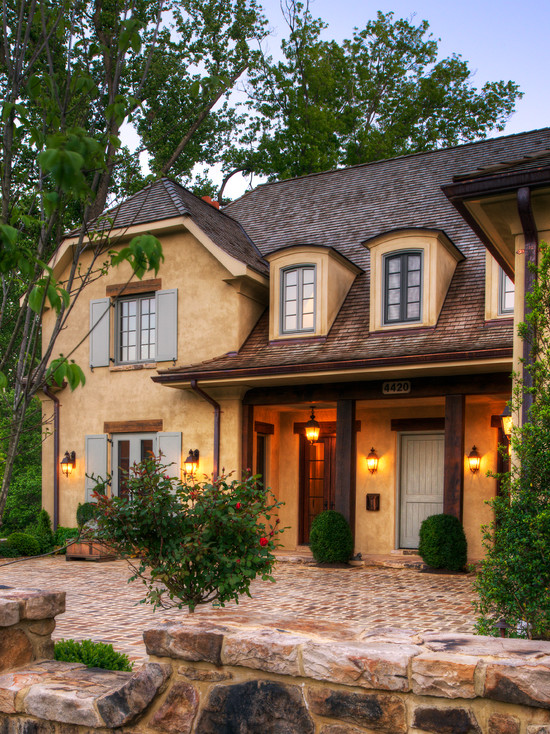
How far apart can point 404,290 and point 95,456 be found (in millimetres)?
7380

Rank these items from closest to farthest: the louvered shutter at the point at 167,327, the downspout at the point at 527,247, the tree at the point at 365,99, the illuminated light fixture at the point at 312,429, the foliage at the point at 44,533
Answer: the downspout at the point at 527,247, the illuminated light fixture at the point at 312,429, the louvered shutter at the point at 167,327, the foliage at the point at 44,533, the tree at the point at 365,99

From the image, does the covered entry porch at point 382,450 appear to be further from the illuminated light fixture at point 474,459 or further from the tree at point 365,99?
the tree at point 365,99

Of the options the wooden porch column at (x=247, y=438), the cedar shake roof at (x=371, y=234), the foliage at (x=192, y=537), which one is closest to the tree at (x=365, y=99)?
the cedar shake roof at (x=371, y=234)

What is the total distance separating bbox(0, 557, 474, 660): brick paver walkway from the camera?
7.66 m

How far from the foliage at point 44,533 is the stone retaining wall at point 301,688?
478 inches

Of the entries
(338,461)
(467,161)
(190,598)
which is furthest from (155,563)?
(467,161)

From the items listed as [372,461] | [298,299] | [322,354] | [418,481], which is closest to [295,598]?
[322,354]

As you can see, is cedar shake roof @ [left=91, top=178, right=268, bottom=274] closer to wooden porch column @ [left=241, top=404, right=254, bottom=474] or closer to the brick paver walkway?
wooden porch column @ [left=241, top=404, right=254, bottom=474]

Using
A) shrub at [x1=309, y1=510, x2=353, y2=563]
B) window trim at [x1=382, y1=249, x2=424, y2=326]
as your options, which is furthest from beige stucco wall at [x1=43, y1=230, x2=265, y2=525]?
window trim at [x1=382, y1=249, x2=424, y2=326]

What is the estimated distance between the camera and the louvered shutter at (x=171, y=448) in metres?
14.5

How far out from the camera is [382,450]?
A: 46.6ft

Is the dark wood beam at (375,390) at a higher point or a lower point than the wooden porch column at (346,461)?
higher

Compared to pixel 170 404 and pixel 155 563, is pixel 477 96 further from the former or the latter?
pixel 155 563

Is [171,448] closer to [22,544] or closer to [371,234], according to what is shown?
[22,544]
